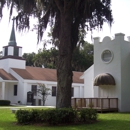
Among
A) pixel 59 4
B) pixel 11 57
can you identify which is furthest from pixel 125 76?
pixel 11 57

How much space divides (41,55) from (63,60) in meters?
34.2

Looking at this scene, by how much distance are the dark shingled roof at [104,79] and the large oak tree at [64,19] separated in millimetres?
6233

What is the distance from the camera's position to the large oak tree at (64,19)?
14938mm

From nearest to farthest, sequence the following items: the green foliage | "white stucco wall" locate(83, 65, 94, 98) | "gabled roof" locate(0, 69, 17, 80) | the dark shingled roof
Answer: the green foliage, the dark shingled roof, "white stucco wall" locate(83, 65, 94, 98), "gabled roof" locate(0, 69, 17, 80)

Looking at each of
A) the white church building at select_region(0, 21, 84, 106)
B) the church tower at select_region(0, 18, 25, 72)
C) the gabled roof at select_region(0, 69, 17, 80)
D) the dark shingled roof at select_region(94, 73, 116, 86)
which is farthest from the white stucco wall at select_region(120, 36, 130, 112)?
the church tower at select_region(0, 18, 25, 72)

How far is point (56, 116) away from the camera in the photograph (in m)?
12.7

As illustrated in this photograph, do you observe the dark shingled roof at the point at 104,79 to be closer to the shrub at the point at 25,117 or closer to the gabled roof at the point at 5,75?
the shrub at the point at 25,117

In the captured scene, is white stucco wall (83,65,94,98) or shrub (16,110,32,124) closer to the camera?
shrub (16,110,32,124)

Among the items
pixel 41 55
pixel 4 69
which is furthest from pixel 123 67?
pixel 41 55

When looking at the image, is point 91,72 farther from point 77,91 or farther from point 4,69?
point 4,69

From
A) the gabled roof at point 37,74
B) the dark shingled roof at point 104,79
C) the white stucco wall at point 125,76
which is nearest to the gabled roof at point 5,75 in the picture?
the gabled roof at point 37,74

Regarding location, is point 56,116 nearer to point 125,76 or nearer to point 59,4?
point 59,4

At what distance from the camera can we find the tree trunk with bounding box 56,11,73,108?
14.8 metres

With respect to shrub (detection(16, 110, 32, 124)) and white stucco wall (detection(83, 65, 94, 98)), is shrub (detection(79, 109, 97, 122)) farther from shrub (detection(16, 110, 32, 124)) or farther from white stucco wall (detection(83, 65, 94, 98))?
white stucco wall (detection(83, 65, 94, 98))
